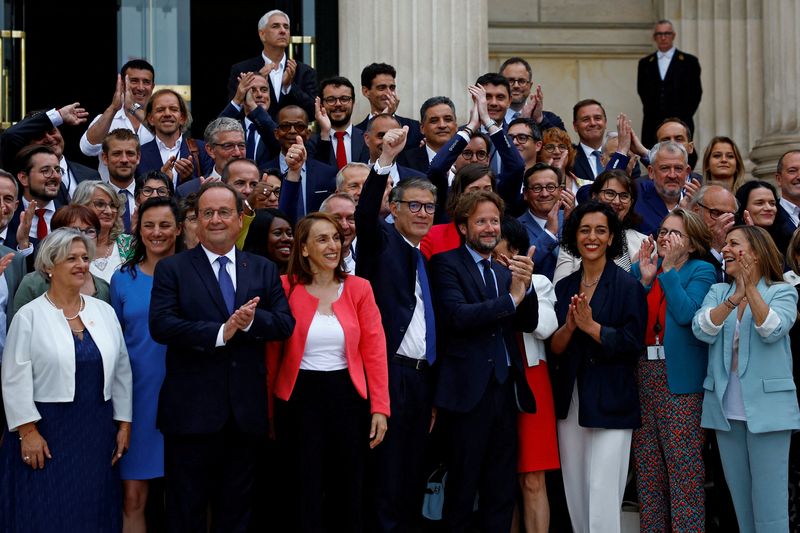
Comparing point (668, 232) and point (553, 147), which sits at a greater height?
point (553, 147)

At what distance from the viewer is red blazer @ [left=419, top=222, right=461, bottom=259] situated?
27.1 feet

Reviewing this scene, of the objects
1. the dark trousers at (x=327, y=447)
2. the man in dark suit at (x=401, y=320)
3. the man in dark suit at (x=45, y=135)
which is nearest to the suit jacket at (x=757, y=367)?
the man in dark suit at (x=401, y=320)

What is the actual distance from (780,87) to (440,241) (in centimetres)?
539

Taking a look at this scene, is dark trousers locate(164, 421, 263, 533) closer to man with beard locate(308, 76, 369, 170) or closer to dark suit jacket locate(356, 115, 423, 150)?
man with beard locate(308, 76, 369, 170)

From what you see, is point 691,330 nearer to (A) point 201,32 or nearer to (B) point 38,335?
(B) point 38,335

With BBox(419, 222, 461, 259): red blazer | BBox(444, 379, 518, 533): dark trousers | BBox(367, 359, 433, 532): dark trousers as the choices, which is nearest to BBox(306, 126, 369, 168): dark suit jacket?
BBox(419, 222, 461, 259): red blazer

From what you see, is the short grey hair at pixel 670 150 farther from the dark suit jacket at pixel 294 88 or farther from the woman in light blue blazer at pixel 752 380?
the dark suit jacket at pixel 294 88

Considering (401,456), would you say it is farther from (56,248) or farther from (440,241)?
(56,248)

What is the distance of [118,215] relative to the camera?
8312 mm

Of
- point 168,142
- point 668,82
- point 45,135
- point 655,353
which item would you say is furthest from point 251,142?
point 668,82

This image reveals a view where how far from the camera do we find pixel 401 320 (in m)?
7.75

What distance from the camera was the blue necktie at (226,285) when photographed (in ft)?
24.1

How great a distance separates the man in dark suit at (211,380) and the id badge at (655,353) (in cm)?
227

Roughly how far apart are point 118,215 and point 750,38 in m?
7.15
